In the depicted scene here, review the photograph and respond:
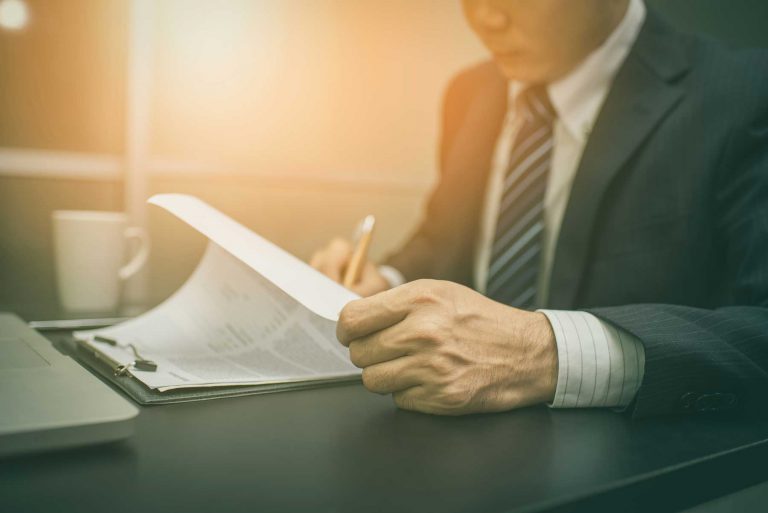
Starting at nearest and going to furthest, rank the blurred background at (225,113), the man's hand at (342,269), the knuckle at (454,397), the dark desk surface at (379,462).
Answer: the dark desk surface at (379,462) → the knuckle at (454,397) → the man's hand at (342,269) → the blurred background at (225,113)

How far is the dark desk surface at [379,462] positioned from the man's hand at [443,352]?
0.02m

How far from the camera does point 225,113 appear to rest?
4.00ft

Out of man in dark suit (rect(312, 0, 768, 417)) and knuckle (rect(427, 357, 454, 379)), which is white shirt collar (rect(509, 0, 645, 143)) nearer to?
man in dark suit (rect(312, 0, 768, 417))

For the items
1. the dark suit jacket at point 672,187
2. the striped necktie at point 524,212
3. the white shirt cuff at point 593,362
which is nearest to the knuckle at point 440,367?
the white shirt cuff at point 593,362

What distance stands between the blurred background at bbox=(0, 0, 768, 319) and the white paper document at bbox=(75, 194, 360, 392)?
0.31 m

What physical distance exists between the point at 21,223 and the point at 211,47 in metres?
0.47

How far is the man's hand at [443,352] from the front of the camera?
0.47 meters

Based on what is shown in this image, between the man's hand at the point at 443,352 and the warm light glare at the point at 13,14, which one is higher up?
the warm light glare at the point at 13,14

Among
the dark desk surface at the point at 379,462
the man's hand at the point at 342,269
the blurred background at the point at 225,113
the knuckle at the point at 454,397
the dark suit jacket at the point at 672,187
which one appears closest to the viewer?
the dark desk surface at the point at 379,462

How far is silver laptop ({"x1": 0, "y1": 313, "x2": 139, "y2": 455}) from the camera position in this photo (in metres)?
0.34

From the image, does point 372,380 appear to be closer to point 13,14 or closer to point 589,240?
point 589,240

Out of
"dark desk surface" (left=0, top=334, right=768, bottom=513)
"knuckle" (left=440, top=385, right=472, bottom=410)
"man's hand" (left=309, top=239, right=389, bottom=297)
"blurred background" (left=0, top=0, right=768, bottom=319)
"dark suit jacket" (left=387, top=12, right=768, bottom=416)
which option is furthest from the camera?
"blurred background" (left=0, top=0, right=768, bottom=319)

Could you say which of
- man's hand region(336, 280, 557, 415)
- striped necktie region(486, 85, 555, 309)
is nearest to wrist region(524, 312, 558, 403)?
man's hand region(336, 280, 557, 415)

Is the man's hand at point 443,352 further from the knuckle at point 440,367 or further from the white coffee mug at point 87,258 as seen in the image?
the white coffee mug at point 87,258
